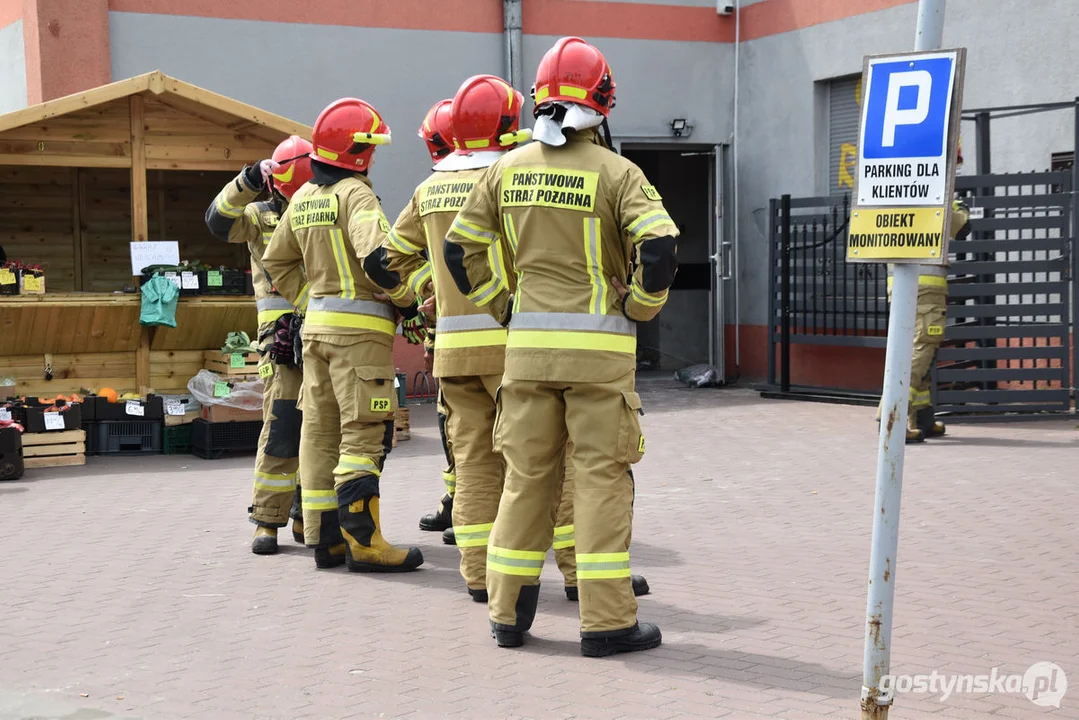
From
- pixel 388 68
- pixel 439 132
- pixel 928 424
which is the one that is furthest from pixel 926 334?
pixel 388 68

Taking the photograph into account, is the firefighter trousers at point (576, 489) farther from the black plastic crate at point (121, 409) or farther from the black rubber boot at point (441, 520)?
the black plastic crate at point (121, 409)

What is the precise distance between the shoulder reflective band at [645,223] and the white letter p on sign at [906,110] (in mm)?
1187

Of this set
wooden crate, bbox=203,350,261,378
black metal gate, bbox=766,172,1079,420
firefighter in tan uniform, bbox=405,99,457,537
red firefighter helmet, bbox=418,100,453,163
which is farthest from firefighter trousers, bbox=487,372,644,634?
black metal gate, bbox=766,172,1079,420

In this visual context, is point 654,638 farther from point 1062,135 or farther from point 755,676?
point 1062,135

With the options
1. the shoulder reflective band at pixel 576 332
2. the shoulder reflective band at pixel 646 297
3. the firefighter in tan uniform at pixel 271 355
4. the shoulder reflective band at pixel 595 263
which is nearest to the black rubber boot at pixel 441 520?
the firefighter in tan uniform at pixel 271 355

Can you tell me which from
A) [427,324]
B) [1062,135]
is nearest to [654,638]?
[427,324]

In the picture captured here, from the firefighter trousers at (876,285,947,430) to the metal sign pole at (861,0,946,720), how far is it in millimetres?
7688

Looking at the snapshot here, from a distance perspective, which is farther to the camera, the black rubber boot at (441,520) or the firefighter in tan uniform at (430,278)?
the black rubber boot at (441,520)

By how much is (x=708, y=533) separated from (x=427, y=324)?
213cm

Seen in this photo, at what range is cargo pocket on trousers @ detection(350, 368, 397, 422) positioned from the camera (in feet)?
22.1

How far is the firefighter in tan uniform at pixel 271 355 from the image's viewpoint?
294 inches

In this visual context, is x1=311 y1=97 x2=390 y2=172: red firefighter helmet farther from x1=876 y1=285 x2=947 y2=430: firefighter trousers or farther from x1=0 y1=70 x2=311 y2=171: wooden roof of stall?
x1=876 y1=285 x2=947 y2=430: firefighter trousers

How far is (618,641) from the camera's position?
17.3 ft

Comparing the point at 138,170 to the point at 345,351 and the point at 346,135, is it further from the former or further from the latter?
the point at 345,351
